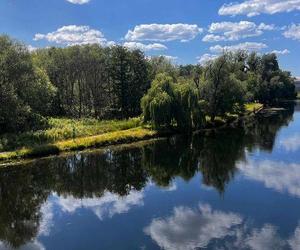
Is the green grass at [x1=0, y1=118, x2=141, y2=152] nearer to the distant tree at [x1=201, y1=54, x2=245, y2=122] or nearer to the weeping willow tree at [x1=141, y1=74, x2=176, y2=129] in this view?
the weeping willow tree at [x1=141, y1=74, x2=176, y2=129]

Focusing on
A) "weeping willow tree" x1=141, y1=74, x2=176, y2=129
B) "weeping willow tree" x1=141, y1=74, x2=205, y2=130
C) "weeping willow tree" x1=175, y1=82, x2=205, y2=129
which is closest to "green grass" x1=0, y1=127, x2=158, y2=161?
"weeping willow tree" x1=141, y1=74, x2=176, y2=129

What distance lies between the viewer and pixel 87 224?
2536cm

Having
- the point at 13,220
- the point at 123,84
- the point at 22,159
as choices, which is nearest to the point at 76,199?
the point at 13,220

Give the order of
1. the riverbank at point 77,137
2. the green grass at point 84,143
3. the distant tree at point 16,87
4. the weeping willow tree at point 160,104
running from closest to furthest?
the green grass at point 84,143 < the riverbank at point 77,137 < the distant tree at point 16,87 < the weeping willow tree at point 160,104

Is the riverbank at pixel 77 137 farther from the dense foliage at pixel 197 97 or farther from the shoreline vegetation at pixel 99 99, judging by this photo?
the dense foliage at pixel 197 97

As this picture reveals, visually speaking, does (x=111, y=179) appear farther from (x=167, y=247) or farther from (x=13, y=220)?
(x=167, y=247)

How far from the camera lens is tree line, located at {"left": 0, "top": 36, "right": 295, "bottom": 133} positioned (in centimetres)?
5188

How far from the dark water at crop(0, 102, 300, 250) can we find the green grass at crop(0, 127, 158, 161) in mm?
2456

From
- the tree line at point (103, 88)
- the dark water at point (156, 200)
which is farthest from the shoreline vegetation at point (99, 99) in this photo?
the dark water at point (156, 200)

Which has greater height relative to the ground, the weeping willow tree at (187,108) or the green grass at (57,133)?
the weeping willow tree at (187,108)

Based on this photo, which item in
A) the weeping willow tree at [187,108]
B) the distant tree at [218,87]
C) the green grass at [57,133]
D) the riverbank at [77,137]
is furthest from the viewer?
the distant tree at [218,87]

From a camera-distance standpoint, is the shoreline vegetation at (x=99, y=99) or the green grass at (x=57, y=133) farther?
the shoreline vegetation at (x=99, y=99)

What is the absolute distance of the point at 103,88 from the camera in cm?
8269

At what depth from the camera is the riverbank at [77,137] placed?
43.9 metres
